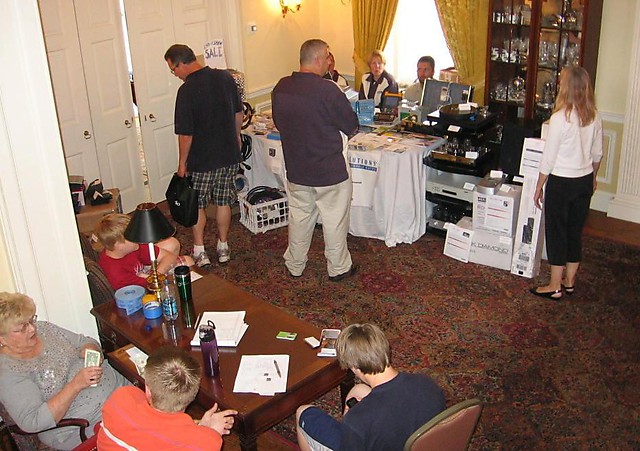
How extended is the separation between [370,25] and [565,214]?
355cm

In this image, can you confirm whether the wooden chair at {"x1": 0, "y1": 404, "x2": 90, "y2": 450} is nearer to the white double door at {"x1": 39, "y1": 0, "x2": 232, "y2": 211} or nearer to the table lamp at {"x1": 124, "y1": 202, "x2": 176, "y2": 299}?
the table lamp at {"x1": 124, "y1": 202, "x2": 176, "y2": 299}

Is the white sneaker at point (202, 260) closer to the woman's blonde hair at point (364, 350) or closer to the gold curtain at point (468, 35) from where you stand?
the woman's blonde hair at point (364, 350)

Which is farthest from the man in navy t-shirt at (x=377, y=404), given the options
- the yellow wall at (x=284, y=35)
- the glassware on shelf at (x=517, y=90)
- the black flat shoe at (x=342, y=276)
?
the yellow wall at (x=284, y=35)

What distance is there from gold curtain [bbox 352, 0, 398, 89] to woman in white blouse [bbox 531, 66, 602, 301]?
3.19 metres

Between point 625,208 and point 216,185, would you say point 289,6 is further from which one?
point 625,208

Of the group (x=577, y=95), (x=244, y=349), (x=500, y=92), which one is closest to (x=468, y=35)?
(x=500, y=92)

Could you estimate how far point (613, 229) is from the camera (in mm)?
5562

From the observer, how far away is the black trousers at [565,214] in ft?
14.3

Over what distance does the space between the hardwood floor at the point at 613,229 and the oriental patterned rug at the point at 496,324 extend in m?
0.15

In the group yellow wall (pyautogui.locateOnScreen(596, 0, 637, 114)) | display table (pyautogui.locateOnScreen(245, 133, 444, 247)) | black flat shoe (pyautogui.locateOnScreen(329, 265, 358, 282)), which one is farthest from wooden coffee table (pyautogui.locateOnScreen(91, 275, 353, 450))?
yellow wall (pyautogui.locateOnScreen(596, 0, 637, 114))

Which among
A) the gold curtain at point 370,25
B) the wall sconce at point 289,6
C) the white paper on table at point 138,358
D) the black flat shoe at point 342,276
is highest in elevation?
the wall sconce at point 289,6

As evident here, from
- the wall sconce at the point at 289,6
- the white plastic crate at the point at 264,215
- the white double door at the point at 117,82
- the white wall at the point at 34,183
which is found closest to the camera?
the white wall at the point at 34,183

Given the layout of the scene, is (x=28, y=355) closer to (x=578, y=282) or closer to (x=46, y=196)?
(x=46, y=196)

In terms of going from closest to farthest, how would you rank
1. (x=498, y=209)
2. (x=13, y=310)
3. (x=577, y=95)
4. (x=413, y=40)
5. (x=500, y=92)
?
(x=13, y=310) < (x=577, y=95) < (x=498, y=209) < (x=500, y=92) < (x=413, y=40)
